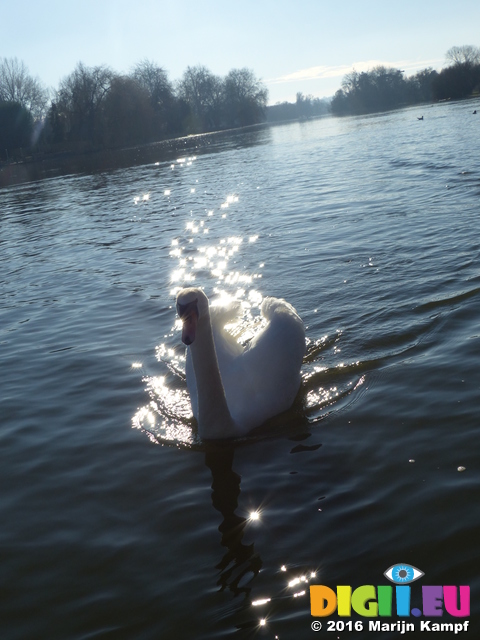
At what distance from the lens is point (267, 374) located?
555 cm

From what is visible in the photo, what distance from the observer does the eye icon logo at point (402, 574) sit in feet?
11.6

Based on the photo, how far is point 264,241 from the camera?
1296 cm

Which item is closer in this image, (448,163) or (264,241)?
(264,241)

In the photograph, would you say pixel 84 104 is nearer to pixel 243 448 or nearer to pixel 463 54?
pixel 463 54

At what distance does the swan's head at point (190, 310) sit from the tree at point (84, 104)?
87477mm

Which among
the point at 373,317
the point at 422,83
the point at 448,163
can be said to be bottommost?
the point at 373,317

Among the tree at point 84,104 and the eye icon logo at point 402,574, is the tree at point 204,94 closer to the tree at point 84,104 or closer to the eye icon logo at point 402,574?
the tree at point 84,104

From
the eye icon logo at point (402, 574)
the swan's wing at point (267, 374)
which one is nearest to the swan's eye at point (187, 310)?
the swan's wing at point (267, 374)

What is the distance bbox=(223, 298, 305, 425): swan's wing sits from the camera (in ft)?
17.8

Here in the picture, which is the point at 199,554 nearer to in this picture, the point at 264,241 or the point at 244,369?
the point at 244,369

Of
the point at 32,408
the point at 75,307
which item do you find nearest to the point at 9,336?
the point at 75,307

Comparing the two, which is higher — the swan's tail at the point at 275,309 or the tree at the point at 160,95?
the tree at the point at 160,95

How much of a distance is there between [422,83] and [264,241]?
348 feet

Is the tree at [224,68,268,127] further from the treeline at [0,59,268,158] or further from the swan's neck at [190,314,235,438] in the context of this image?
the swan's neck at [190,314,235,438]
